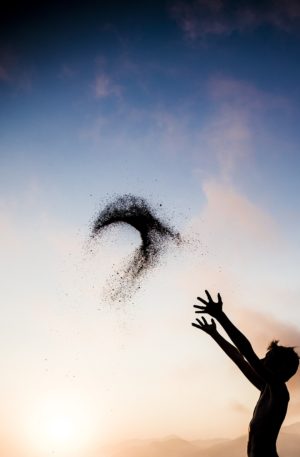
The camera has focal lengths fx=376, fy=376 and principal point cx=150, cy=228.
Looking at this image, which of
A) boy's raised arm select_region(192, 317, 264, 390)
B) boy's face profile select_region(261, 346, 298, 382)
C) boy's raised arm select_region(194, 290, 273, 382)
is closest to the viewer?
boy's raised arm select_region(194, 290, 273, 382)

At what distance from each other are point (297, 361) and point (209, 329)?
140cm

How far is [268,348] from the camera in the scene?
4789 millimetres

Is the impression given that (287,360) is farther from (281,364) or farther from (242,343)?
(242,343)

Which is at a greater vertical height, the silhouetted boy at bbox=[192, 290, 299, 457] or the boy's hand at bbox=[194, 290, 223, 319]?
the boy's hand at bbox=[194, 290, 223, 319]

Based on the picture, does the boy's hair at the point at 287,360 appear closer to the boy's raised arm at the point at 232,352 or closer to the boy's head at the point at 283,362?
the boy's head at the point at 283,362

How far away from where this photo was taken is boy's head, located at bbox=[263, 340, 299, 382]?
4.31 m

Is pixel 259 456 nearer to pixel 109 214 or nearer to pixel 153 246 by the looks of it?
pixel 153 246

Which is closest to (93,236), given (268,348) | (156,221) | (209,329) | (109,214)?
(109,214)

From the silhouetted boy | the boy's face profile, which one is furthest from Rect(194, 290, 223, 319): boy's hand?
the boy's face profile

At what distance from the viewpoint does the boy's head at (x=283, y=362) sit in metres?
4.31

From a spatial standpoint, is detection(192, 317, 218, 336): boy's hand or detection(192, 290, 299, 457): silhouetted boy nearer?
detection(192, 290, 299, 457): silhouetted boy

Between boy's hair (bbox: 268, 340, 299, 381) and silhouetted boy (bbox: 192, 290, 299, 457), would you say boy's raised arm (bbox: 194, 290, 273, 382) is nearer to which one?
silhouetted boy (bbox: 192, 290, 299, 457)

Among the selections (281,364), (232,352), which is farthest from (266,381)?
(232,352)

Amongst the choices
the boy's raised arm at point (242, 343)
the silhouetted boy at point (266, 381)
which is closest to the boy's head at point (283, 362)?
the silhouetted boy at point (266, 381)
